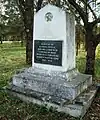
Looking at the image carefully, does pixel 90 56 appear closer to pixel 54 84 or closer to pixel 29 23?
pixel 54 84

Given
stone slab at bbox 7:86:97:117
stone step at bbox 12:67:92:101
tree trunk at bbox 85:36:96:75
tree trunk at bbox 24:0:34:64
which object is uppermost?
tree trunk at bbox 24:0:34:64

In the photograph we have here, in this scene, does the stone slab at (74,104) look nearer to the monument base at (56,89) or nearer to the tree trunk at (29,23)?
the monument base at (56,89)

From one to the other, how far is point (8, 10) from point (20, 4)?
2055mm

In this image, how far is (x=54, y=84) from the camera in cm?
571

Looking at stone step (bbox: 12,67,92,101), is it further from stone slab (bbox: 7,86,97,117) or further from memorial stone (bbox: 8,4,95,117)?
stone slab (bbox: 7,86,97,117)

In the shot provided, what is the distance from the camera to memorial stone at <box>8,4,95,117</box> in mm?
5578

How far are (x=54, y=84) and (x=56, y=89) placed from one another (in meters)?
0.14

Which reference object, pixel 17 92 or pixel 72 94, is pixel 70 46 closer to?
pixel 72 94

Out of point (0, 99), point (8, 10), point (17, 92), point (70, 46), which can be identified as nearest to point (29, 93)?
point (17, 92)

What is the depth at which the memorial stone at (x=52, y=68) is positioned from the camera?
5578 mm

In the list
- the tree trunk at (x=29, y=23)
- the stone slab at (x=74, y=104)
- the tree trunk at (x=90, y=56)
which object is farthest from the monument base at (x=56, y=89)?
the tree trunk at (x=29, y=23)

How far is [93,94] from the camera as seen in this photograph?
6.01 m

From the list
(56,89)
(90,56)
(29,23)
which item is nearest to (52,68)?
(56,89)

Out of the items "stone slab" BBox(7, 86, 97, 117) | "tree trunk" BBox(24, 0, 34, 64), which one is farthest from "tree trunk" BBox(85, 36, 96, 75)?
"tree trunk" BBox(24, 0, 34, 64)
